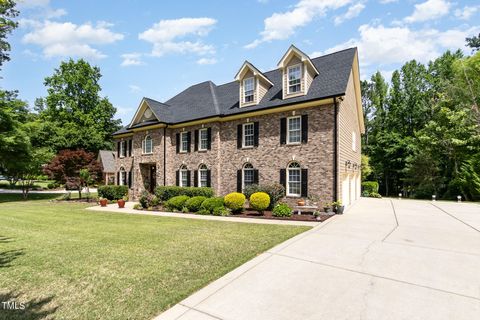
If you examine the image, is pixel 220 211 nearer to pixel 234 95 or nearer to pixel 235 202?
pixel 235 202

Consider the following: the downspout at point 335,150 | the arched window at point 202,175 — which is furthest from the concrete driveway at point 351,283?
the arched window at point 202,175

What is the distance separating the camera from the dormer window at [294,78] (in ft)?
48.9

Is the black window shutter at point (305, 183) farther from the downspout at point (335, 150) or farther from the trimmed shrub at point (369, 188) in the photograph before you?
the trimmed shrub at point (369, 188)

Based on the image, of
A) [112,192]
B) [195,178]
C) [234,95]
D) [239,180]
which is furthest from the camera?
[112,192]

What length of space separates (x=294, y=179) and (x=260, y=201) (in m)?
2.88

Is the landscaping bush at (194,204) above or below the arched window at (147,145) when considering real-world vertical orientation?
below

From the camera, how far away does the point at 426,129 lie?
25.6 metres

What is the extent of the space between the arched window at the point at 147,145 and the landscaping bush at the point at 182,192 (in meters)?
4.75

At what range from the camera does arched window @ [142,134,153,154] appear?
2108 centimetres

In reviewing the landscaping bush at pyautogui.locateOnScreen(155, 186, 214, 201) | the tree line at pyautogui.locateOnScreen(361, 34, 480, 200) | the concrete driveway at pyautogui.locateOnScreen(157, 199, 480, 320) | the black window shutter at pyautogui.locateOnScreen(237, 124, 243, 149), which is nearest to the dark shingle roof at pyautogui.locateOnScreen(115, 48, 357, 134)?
the black window shutter at pyautogui.locateOnScreen(237, 124, 243, 149)

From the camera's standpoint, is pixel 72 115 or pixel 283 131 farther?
pixel 72 115

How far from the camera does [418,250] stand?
6625 millimetres

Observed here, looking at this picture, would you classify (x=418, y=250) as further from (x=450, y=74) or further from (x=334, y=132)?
(x=450, y=74)

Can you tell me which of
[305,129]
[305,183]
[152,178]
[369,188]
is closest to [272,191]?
[305,183]
